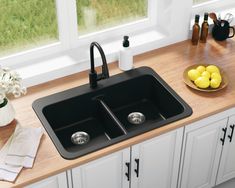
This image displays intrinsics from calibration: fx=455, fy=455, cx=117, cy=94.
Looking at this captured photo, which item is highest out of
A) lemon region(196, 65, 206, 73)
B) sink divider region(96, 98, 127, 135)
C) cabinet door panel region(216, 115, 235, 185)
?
lemon region(196, 65, 206, 73)

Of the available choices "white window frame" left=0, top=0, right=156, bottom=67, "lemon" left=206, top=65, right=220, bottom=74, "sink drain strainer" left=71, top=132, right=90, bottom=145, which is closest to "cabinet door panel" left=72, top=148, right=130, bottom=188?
"sink drain strainer" left=71, top=132, right=90, bottom=145

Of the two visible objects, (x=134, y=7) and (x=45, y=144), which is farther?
(x=134, y=7)

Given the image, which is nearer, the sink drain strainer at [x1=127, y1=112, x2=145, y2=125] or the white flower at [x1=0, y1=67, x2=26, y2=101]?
the white flower at [x1=0, y1=67, x2=26, y2=101]

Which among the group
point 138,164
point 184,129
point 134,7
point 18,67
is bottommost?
point 138,164

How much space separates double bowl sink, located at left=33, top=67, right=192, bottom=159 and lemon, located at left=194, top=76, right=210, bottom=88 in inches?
5.9

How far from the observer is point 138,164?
8.41 feet

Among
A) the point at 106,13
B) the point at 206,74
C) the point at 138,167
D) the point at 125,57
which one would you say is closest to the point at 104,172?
the point at 138,167

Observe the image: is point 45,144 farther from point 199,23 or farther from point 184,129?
point 199,23

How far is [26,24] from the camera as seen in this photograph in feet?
8.97

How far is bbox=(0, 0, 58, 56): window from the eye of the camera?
8.68 feet

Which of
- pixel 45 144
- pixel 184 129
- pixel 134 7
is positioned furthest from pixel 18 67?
pixel 184 129

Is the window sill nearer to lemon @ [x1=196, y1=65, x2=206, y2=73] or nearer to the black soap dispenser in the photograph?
the black soap dispenser

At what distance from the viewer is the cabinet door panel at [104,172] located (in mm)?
2388

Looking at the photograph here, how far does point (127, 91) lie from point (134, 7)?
621mm
